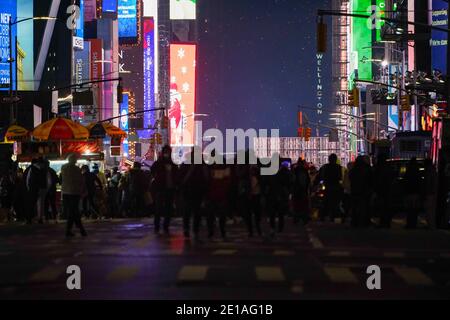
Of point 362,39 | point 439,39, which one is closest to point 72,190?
point 439,39

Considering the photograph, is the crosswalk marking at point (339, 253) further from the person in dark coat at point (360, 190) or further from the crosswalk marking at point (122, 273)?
the person in dark coat at point (360, 190)

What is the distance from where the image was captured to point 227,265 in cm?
1538

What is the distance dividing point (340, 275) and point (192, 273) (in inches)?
73.7

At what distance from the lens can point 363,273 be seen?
14195mm

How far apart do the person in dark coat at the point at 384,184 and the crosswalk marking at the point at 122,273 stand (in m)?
13.7

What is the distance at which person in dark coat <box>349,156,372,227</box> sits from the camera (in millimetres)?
26812

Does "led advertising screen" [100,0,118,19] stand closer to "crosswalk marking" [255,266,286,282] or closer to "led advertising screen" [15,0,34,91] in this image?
"led advertising screen" [15,0,34,91]

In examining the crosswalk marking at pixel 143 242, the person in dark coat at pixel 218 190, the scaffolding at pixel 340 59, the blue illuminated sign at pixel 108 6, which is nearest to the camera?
the crosswalk marking at pixel 143 242

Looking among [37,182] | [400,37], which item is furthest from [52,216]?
[400,37]

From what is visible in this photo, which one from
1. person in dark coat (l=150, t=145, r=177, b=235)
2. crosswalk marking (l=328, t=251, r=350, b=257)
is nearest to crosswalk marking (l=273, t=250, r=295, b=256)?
crosswalk marking (l=328, t=251, r=350, b=257)

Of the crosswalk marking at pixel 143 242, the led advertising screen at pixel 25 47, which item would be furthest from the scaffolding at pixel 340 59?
the crosswalk marking at pixel 143 242

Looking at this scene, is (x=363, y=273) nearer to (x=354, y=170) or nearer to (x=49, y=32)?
(x=354, y=170)

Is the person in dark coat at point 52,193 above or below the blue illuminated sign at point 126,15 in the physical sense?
below

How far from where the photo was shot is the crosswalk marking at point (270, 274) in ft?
43.8
